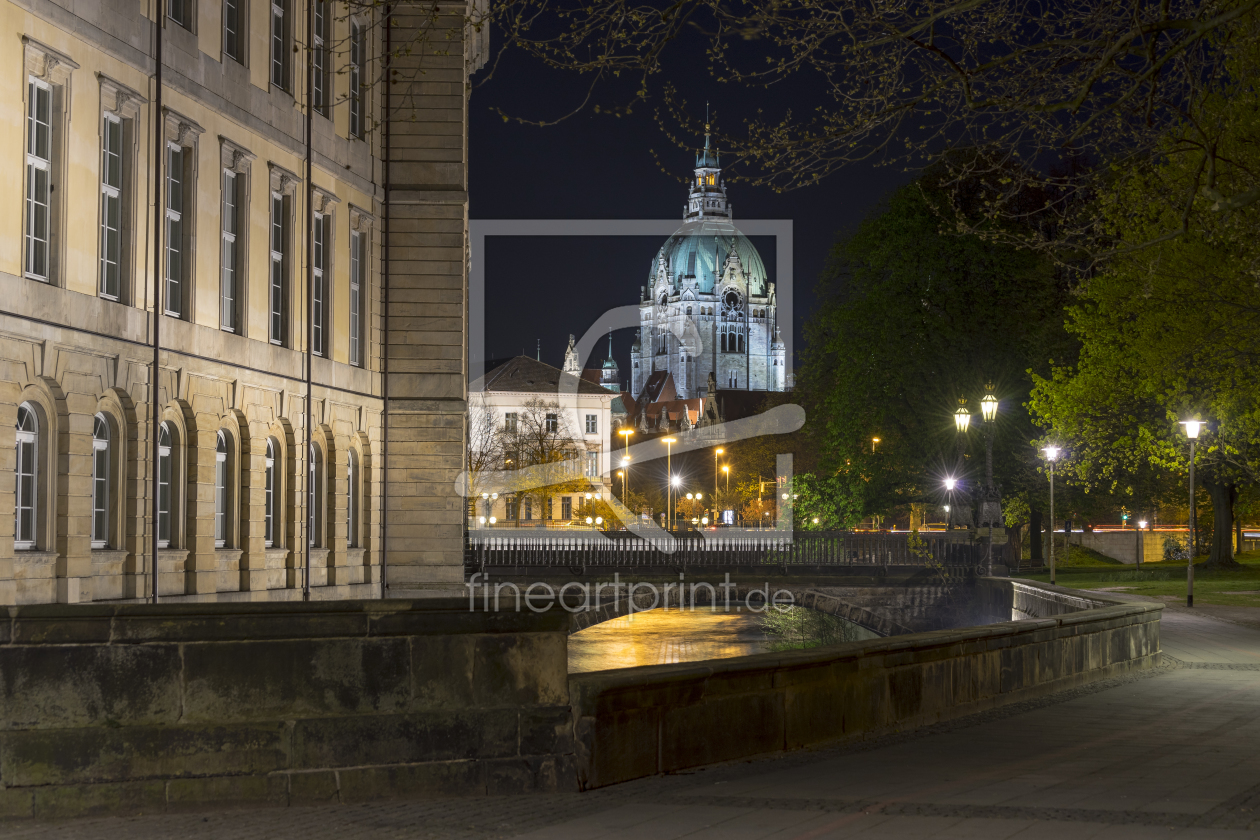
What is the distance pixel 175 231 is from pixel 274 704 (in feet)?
55.7

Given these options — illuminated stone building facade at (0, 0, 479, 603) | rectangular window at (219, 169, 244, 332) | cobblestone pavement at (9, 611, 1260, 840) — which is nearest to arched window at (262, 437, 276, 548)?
illuminated stone building facade at (0, 0, 479, 603)

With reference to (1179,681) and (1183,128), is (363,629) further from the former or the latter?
(1183,128)

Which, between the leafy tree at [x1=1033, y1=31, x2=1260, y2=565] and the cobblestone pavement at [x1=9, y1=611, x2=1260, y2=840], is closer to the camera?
the cobblestone pavement at [x1=9, y1=611, x2=1260, y2=840]

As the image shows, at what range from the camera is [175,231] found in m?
22.7

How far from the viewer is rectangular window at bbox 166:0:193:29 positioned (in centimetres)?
2205


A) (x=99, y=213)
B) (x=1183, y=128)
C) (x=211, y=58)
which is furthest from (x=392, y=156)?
(x=1183, y=128)

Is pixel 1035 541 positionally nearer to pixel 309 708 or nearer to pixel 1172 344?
pixel 1172 344

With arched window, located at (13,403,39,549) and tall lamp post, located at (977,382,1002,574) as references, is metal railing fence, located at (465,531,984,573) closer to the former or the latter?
tall lamp post, located at (977,382,1002,574)

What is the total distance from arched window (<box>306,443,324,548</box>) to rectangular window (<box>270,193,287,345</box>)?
8.78 feet

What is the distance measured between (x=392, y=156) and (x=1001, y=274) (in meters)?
21.5

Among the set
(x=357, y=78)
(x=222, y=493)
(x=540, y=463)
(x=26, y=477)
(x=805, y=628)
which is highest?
(x=357, y=78)

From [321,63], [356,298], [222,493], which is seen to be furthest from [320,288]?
[222,493]

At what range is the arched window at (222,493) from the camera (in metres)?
24.2

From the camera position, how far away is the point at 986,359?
44.2 m
